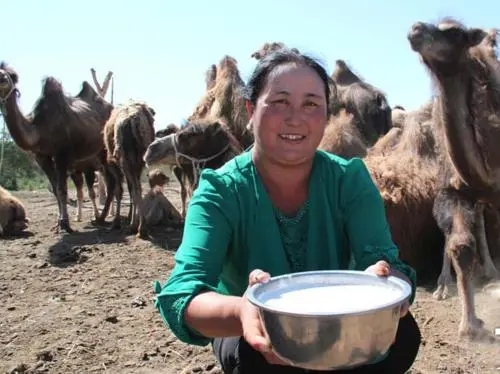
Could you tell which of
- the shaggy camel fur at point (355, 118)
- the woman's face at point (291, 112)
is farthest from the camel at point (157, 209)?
the woman's face at point (291, 112)

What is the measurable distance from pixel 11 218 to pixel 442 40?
7.36 metres

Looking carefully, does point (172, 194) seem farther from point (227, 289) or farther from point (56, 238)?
point (227, 289)

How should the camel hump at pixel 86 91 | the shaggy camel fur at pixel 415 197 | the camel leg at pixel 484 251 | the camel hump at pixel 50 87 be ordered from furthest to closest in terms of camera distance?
the camel hump at pixel 86 91 → the camel hump at pixel 50 87 → the shaggy camel fur at pixel 415 197 → the camel leg at pixel 484 251

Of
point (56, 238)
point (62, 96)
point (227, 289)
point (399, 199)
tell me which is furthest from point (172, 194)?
point (227, 289)

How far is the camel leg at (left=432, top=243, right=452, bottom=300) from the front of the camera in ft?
18.0

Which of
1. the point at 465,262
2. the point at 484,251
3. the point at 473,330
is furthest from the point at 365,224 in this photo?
the point at 484,251

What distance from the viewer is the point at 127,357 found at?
4.44m

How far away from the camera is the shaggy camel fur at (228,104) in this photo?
8.32 meters

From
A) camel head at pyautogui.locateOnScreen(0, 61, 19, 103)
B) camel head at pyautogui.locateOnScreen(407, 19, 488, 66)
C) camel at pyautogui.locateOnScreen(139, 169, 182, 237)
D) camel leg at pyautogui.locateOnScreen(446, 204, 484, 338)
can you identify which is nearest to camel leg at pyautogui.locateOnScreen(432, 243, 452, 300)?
camel leg at pyautogui.locateOnScreen(446, 204, 484, 338)

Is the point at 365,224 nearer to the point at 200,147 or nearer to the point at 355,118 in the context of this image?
the point at 200,147

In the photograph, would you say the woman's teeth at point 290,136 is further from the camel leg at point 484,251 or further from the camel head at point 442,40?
the camel leg at point 484,251

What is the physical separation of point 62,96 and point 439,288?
7.44m

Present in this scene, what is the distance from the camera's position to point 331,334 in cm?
161

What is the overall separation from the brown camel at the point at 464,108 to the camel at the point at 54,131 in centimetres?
649
